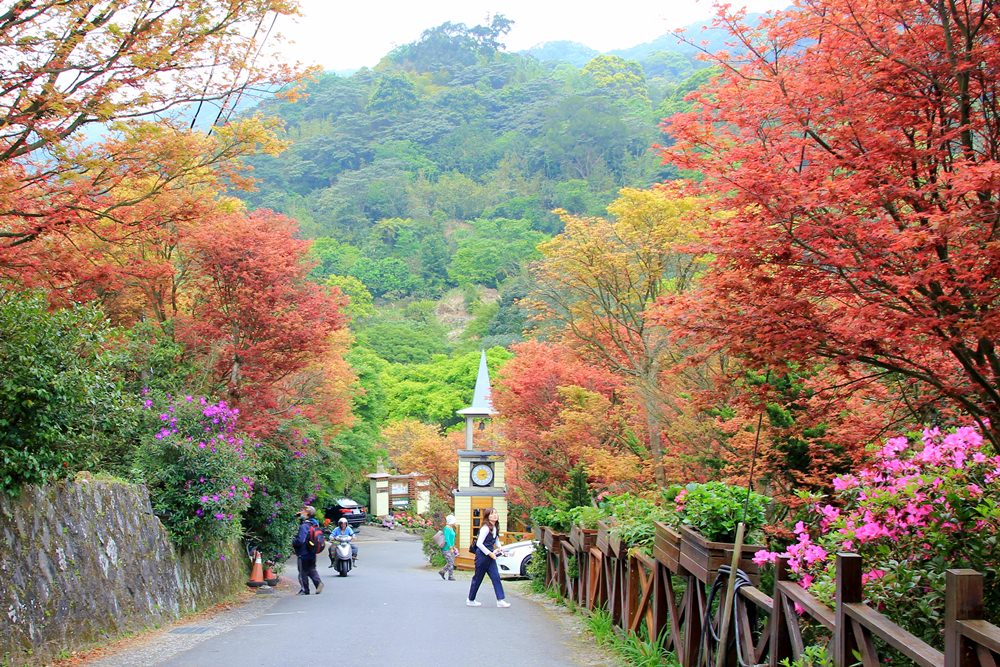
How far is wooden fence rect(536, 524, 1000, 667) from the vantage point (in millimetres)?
3145

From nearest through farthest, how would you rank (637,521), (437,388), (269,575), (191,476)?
(637,521), (191,476), (269,575), (437,388)

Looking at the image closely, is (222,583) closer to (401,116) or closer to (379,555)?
(379,555)

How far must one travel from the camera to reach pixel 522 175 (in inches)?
4006

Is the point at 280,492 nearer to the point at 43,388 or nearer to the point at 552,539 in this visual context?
the point at 552,539

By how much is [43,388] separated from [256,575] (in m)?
11.1

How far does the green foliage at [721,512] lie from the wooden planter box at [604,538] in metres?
3.23

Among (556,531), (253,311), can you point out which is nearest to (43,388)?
(556,531)

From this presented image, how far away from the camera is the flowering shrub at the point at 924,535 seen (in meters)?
4.01

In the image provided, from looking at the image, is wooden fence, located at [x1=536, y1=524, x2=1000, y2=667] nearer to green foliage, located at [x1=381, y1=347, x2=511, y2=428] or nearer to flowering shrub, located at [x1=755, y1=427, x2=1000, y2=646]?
flowering shrub, located at [x1=755, y1=427, x2=1000, y2=646]

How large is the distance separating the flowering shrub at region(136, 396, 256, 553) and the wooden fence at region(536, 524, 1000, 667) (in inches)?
188

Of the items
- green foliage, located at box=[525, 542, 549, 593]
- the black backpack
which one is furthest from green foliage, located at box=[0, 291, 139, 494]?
green foliage, located at box=[525, 542, 549, 593]

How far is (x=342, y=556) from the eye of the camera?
22.5 metres

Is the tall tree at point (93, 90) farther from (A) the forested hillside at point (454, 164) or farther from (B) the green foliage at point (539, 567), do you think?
A: (A) the forested hillside at point (454, 164)

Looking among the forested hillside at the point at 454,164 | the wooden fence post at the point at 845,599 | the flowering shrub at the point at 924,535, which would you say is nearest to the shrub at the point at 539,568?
the flowering shrub at the point at 924,535
